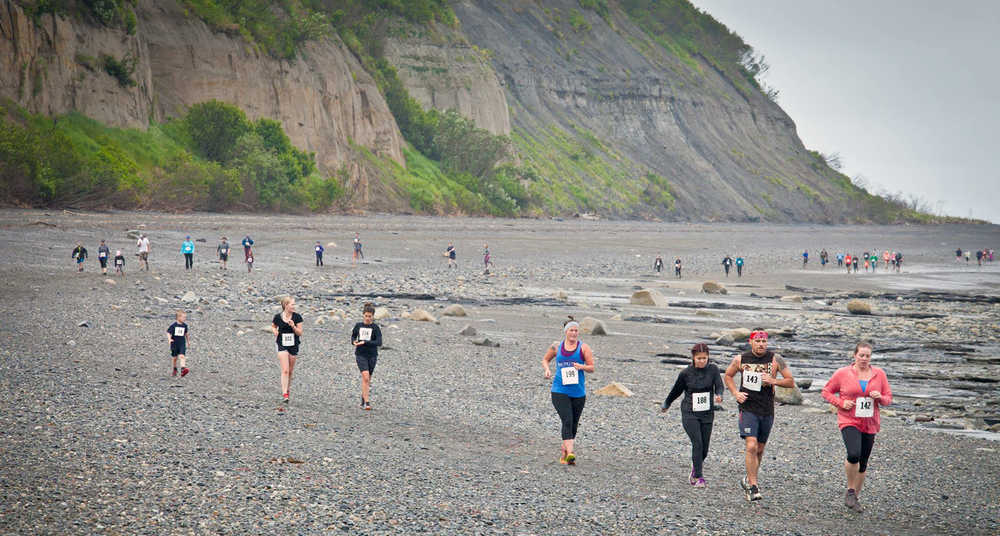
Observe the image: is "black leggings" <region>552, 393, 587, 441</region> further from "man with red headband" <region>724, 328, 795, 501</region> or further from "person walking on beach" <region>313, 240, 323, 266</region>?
"person walking on beach" <region>313, 240, 323, 266</region>

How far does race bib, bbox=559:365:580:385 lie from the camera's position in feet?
33.6

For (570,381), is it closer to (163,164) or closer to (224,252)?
(224,252)

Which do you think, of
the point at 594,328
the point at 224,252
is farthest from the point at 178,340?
the point at 224,252

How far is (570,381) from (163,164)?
5089 centimetres

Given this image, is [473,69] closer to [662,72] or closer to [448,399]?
[662,72]

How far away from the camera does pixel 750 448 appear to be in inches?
361

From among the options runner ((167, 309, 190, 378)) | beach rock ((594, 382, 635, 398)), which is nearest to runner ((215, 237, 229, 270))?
runner ((167, 309, 190, 378))

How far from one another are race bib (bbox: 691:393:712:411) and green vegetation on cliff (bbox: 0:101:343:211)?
4246 centimetres

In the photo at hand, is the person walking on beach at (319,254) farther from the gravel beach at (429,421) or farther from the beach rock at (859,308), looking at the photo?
the beach rock at (859,308)

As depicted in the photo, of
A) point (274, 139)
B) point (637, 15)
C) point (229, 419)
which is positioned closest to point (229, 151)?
point (274, 139)

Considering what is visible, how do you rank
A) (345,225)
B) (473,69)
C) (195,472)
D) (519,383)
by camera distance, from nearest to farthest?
(195,472), (519,383), (345,225), (473,69)

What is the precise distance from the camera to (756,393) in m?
9.19

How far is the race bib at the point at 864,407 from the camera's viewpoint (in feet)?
29.1

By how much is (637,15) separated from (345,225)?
14077 centimetres
